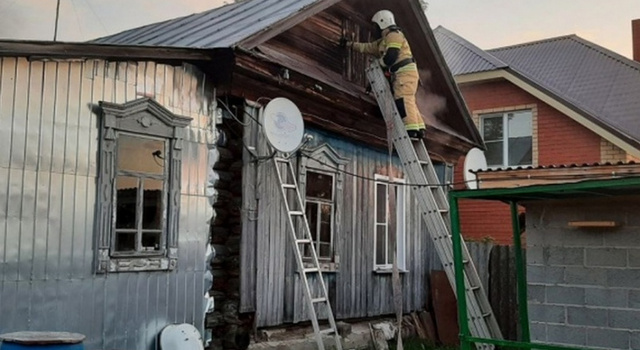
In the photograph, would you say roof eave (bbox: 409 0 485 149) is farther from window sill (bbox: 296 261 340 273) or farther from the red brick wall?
window sill (bbox: 296 261 340 273)

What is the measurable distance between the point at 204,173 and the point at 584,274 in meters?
3.81

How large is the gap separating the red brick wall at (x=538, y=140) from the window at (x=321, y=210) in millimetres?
6877

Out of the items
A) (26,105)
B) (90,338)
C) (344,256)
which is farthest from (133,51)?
(344,256)

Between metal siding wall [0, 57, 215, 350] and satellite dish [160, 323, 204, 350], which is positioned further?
satellite dish [160, 323, 204, 350]

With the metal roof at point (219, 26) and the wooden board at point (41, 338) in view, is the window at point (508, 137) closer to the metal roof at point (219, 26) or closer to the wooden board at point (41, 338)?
the metal roof at point (219, 26)

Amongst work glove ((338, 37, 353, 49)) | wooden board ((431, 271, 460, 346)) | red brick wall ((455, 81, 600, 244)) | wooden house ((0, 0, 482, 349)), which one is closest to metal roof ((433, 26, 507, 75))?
red brick wall ((455, 81, 600, 244))

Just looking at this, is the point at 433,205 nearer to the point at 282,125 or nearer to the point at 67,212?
the point at 282,125

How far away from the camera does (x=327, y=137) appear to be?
356 inches

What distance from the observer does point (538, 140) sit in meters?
14.8

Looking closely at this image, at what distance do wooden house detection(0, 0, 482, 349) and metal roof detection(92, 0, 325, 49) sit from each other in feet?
0.15

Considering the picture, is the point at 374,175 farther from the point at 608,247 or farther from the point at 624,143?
the point at 624,143

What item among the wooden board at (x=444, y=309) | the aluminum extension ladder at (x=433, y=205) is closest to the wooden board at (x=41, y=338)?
the aluminum extension ladder at (x=433, y=205)

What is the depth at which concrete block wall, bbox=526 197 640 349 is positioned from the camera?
5660 mm

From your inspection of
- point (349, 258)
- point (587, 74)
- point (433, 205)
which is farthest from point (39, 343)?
point (587, 74)
